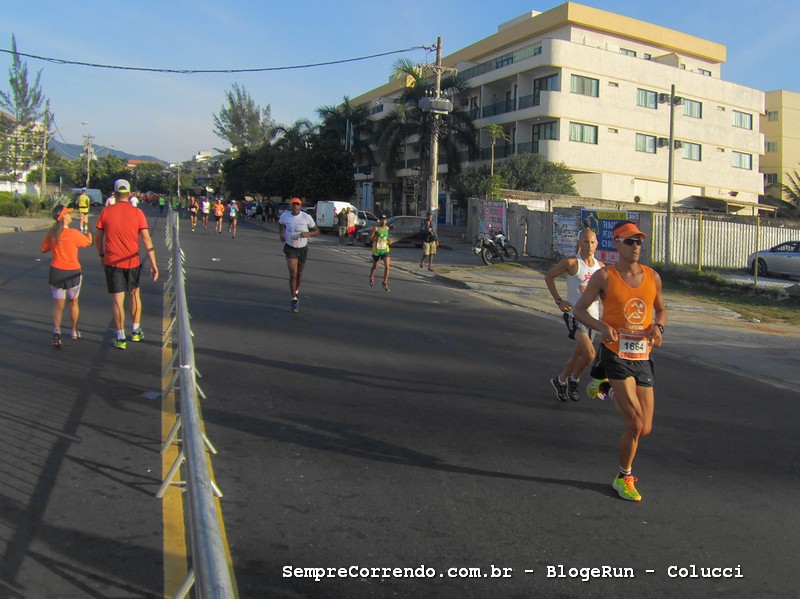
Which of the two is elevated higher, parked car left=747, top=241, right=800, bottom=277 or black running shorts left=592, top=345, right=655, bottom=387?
parked car left=747, top=241, right=800, bottom=277

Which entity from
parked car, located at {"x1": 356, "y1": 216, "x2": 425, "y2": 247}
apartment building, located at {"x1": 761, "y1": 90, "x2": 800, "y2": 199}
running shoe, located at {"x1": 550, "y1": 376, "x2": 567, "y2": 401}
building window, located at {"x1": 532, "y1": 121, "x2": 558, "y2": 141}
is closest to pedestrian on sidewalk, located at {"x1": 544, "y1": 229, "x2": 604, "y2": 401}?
running shoe, located at {"x1": 550, "y1": 376, "x2": 567, "y2": 401}

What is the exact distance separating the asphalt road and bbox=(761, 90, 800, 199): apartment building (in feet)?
218

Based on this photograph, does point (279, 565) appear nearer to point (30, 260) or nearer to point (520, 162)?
point (30, 260)

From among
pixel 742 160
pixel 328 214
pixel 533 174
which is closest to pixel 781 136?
pixel 742 160

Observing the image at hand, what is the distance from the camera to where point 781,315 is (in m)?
15.5

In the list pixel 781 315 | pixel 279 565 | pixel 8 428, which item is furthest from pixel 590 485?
pixel 781 315

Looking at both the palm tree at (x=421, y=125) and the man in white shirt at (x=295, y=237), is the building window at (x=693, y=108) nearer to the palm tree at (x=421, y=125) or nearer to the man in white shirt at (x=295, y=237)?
the palm tree at (x=421, y=125)

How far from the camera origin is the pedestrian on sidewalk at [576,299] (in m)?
7.03

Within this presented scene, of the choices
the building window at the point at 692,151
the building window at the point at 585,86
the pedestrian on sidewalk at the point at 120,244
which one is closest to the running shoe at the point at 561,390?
the pedestrian on sidewalk at the point at 120,244

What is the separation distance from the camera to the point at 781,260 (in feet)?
71.9

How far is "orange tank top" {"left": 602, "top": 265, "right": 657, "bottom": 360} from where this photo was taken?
4969 millimetres

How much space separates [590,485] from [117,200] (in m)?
6.09

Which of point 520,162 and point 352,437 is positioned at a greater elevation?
point 520,162

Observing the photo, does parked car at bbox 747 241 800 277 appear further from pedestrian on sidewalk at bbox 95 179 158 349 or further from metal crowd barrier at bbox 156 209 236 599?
metal crowd barrier at bbox 156 209 236 599
